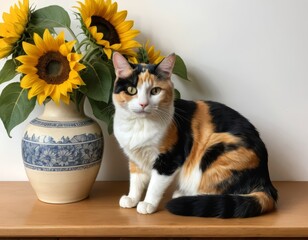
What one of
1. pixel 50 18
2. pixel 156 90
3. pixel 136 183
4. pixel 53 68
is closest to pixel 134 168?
pixel 136 183

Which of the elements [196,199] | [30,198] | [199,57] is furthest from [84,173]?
[199,57]

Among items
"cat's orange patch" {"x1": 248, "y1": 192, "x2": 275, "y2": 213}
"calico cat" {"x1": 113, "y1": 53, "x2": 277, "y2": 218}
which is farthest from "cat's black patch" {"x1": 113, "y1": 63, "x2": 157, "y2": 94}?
"cat's orange patch" {"x1": 248, "y1": 192, "x2": 275, "y2": 213}

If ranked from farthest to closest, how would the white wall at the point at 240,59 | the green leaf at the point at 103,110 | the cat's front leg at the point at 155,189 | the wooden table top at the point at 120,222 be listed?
the white wall at the point at 240,59 → the green leaf at the point at 103,110 → the cat's front leg at the point at 155,189 → the wooden table top at the point at 120,222

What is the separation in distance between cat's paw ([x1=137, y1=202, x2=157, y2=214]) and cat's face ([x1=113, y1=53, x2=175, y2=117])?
0.24 m

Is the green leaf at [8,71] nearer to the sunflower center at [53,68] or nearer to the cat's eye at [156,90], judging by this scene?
the sunflower center at [53,68]

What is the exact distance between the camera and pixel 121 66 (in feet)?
3.38

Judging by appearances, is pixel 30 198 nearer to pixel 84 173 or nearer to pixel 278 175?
pixel 84 173

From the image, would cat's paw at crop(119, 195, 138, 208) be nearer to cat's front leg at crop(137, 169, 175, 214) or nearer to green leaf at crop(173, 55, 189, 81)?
cat's front leg at crop(137, 169, 175, 214)

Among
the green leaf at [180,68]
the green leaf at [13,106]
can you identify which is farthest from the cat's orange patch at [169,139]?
the green leaf at [13,106]

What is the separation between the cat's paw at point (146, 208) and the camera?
105cm

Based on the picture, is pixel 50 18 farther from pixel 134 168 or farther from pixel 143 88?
pixel 134 168

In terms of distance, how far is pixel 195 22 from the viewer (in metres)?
1.30

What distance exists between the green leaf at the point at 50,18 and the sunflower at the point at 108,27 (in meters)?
0.08

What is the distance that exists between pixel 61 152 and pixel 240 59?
0.66 meters
